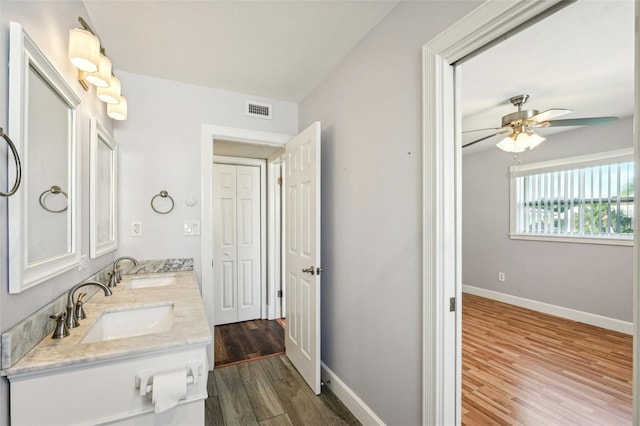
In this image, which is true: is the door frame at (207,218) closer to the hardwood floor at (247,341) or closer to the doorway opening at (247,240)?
the hardwood floor at (247,341)

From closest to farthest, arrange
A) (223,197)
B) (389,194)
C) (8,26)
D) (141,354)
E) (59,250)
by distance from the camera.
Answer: (8,26) < (141,354) < (59,250) < (389,194) < (223,197)

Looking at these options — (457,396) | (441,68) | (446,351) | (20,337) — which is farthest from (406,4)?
(20,337)

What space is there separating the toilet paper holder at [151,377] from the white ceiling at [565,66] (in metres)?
2.16

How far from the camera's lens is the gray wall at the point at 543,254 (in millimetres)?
3271

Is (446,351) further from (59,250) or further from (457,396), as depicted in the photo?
(59,250)

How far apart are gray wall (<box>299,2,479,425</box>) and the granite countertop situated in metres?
→ 0.98

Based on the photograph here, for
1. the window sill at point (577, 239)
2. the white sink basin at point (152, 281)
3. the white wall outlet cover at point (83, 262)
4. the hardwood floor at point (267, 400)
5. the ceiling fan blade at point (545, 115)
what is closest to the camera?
the white wall outlet cover at point (83, 262)

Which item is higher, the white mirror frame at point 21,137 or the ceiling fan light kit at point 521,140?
the ceiling fan light kit at point 521,140

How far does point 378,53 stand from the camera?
5.57 feet

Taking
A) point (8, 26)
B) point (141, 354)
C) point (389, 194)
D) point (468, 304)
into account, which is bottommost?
point (468, 304)

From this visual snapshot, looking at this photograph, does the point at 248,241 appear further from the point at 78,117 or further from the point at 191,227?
the point at 78,117

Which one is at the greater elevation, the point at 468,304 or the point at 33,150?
the point at 33,150

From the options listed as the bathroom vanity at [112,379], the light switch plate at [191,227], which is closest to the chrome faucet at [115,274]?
the light switch plate at [191,227]

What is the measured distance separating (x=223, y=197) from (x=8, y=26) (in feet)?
8.89
